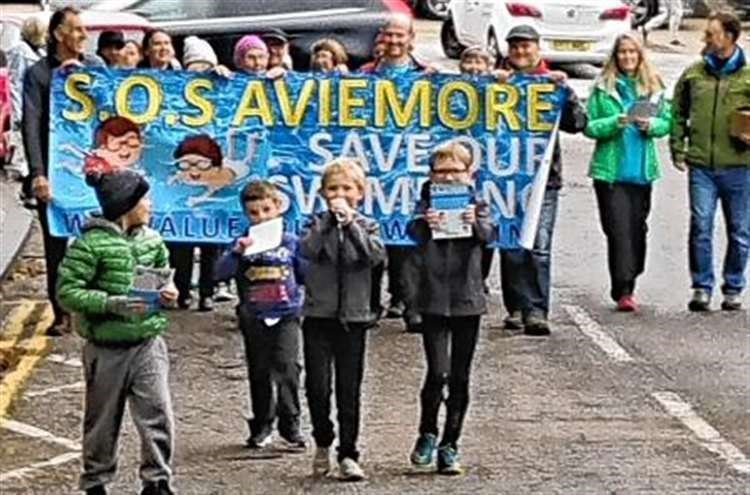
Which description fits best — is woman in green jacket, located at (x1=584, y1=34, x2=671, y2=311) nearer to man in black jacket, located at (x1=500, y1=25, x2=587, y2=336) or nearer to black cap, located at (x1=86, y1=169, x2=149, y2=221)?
man in black jacket, located at (x1=500, y1=25, x2=587, y2=336)

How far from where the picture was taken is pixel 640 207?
1341 cm

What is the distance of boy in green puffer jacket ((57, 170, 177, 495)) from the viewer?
825cm

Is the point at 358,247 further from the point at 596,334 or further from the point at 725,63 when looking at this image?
the point at 725,63

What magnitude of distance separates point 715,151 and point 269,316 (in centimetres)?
484

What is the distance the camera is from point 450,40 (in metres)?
30.8

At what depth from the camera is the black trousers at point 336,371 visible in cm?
895

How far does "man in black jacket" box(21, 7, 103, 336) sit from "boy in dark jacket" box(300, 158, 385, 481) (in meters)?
3.52

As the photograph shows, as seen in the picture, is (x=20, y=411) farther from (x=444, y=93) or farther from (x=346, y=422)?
(x=444, y=93)

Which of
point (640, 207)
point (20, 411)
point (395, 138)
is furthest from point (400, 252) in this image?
point (20, 411)

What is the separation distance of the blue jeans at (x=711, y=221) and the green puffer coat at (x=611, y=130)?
1.25ft

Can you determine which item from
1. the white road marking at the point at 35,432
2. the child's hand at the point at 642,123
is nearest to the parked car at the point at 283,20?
the child's hand at the point at 642,123

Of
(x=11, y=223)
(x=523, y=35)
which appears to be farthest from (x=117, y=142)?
(x=11, y=223)

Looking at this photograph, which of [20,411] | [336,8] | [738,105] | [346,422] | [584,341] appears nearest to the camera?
[346,422]

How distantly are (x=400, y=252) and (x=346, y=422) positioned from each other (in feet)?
11.5
